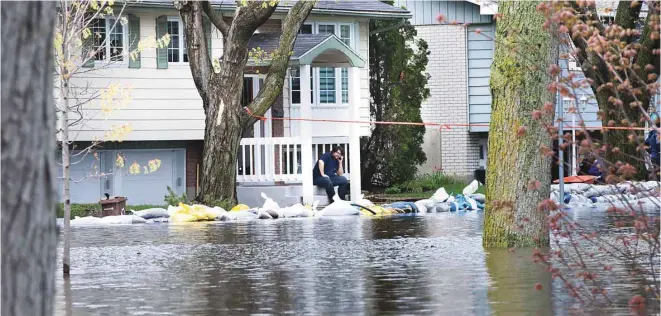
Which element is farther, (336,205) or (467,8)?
(467,8)

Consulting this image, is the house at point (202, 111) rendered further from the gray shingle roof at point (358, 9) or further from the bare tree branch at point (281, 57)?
the bare tree branch at point (281, 57)

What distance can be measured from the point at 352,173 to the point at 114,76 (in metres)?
6.10

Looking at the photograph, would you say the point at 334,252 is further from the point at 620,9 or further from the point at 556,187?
the point at 620,9

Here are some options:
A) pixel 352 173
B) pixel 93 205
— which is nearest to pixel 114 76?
pixel 93 205

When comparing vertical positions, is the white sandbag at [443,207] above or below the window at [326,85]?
below

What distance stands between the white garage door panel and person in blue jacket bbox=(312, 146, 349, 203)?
4.73 m

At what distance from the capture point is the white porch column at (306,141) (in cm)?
3058

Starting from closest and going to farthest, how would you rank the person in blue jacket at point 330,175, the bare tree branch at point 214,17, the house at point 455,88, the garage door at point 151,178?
the bare tree branch at point 214,17
the person in blue jacket at point 330,175
the garage door at point 151,178
the house at point 455,88

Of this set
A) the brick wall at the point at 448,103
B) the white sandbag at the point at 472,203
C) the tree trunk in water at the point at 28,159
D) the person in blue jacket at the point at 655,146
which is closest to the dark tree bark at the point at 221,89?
the white sandbag at the point at 472,203

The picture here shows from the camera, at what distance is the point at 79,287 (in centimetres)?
1273

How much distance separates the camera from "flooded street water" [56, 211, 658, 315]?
10623 millimetres

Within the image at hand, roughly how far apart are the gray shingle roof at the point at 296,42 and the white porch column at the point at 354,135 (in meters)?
1.21

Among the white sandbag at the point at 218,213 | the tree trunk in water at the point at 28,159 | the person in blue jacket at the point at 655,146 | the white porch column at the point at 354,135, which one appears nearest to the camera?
the tree trunk in water at the point at 28,159

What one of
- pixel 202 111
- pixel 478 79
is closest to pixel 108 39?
pixel 202 111
